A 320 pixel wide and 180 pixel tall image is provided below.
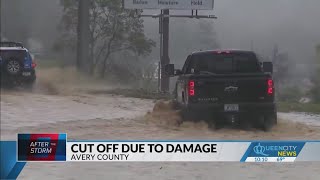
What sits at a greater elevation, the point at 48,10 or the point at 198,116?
the point at 48,10

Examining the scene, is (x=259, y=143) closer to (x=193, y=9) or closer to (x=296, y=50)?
(x=296, y=50)

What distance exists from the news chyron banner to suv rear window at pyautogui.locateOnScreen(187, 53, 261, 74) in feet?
2.60

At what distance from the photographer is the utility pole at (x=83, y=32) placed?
5223mm

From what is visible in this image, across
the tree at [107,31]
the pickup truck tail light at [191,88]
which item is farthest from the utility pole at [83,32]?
the pickup truck tail light at [191,88]

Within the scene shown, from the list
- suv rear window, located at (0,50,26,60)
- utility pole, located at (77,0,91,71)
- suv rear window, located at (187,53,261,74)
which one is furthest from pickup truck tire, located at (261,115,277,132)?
suv rear window, located at (0,50,26,60)

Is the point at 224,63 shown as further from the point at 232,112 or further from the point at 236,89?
the point at 232,112

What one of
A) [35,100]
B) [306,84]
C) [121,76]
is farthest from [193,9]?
[35,100]

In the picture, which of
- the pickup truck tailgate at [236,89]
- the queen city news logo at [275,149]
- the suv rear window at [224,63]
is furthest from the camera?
the pickup truck tailgate at [236,89]

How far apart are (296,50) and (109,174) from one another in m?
2.09

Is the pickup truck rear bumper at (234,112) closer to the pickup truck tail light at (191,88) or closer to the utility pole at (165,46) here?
the pickup truck tail light at (191,88)

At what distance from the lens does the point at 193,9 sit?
527cm

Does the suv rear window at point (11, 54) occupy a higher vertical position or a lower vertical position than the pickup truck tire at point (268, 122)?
higher

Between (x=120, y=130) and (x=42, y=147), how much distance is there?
0.73m

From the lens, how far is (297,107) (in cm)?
545
